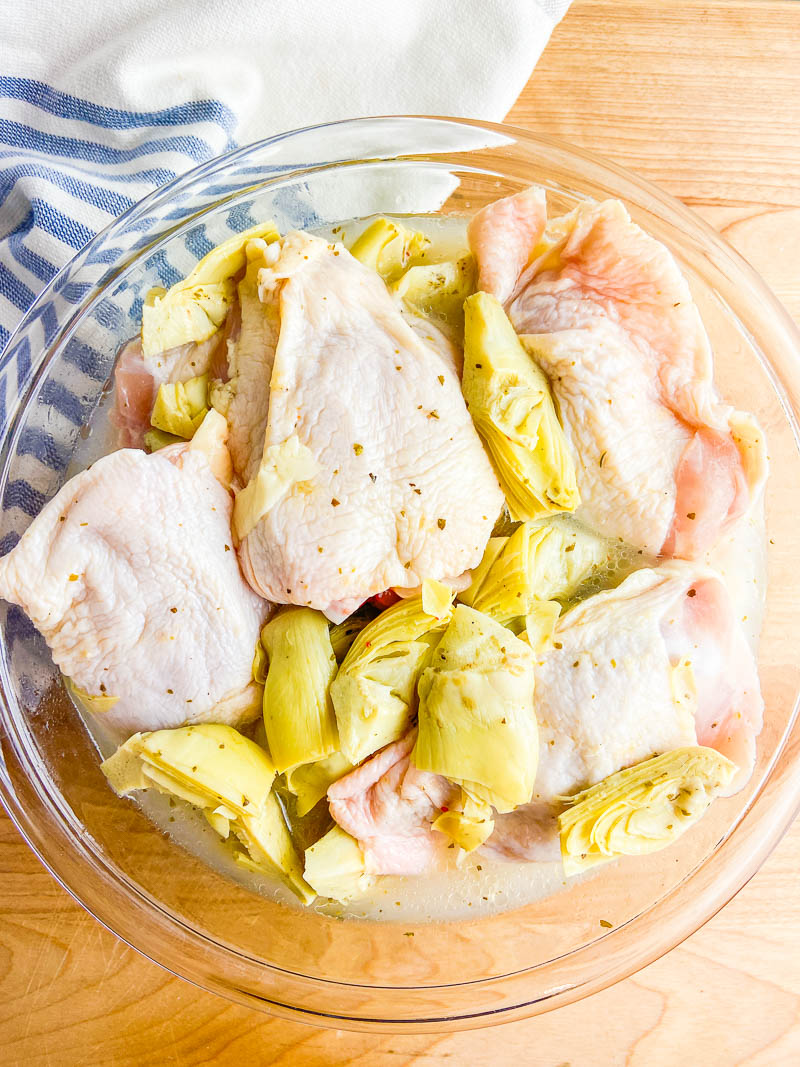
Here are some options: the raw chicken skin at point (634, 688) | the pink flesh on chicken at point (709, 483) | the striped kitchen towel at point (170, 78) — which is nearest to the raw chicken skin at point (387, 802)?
the raw chicken skin at point (634, 688)

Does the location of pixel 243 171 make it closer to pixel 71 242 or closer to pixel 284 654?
pixel 71 242

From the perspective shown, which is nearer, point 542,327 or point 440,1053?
point 542,327

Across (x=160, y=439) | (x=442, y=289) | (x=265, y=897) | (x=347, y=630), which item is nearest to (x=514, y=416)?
(x=442, y=289)

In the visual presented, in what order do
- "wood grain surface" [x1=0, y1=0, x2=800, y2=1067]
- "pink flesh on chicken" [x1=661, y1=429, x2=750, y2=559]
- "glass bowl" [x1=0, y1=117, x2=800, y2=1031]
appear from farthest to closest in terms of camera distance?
"wood grain surface" [x1=0, y1=0, x2=800, y2=1067] < "glass bowl" [x1=0, y1=117, x2=800, y2=1031] < "pink flesh on chicken" [x1=661, y1=429, x2=750, y2=559]

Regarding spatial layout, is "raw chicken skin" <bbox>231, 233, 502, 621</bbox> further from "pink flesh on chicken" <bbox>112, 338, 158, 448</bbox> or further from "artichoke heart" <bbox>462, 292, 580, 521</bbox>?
"pink flesh on chicken" <bbox>112, 338, 158, 448</bbox>

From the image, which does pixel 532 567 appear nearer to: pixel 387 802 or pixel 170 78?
pixel 387 802

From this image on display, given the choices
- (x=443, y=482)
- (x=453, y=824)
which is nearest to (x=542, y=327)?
(x=443, y=482)

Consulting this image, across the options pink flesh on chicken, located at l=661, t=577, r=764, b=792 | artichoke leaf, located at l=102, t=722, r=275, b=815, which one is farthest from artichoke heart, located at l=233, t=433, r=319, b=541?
pink flesh on chicken, located at l=661, t=577, r=764, b=792
